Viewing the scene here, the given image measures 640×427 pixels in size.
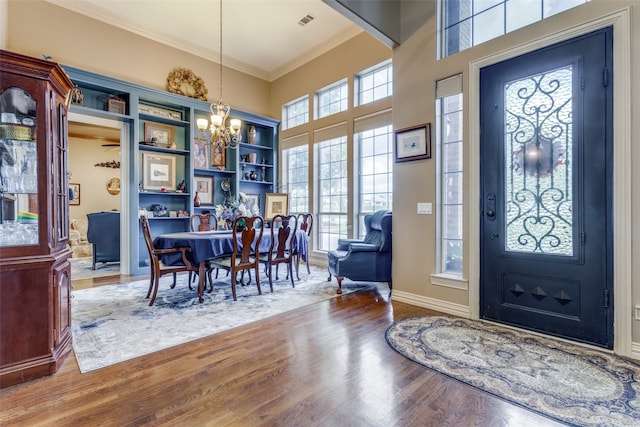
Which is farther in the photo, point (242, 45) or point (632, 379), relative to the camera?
point (242, 45)

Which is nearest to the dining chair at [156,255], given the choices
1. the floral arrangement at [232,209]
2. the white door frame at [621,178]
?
the floral arrangement at [232,209]

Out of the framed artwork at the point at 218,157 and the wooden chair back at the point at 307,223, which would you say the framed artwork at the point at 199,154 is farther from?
the wooden chair back at the point at 307,223

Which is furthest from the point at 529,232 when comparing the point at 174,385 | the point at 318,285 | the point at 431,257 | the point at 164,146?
the point at 164,146

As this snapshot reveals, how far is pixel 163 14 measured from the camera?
483 centimetres

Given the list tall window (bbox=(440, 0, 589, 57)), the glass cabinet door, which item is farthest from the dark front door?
the glass cabinet door

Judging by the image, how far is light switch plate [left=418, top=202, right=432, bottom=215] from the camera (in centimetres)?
333

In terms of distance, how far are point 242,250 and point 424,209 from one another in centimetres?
216

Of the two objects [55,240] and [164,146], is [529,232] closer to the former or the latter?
[55,240]

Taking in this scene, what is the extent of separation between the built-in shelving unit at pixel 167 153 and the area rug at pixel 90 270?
0.60 m

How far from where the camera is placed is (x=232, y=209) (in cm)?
512

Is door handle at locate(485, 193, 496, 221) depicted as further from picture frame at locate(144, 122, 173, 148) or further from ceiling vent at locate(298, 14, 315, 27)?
picture frame at locate(144, 122, 173, 148)

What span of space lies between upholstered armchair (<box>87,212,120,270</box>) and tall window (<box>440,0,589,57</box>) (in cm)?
584

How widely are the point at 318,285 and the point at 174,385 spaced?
2589mm

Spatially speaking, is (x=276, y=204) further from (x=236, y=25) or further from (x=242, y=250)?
(x=236, y=25)
